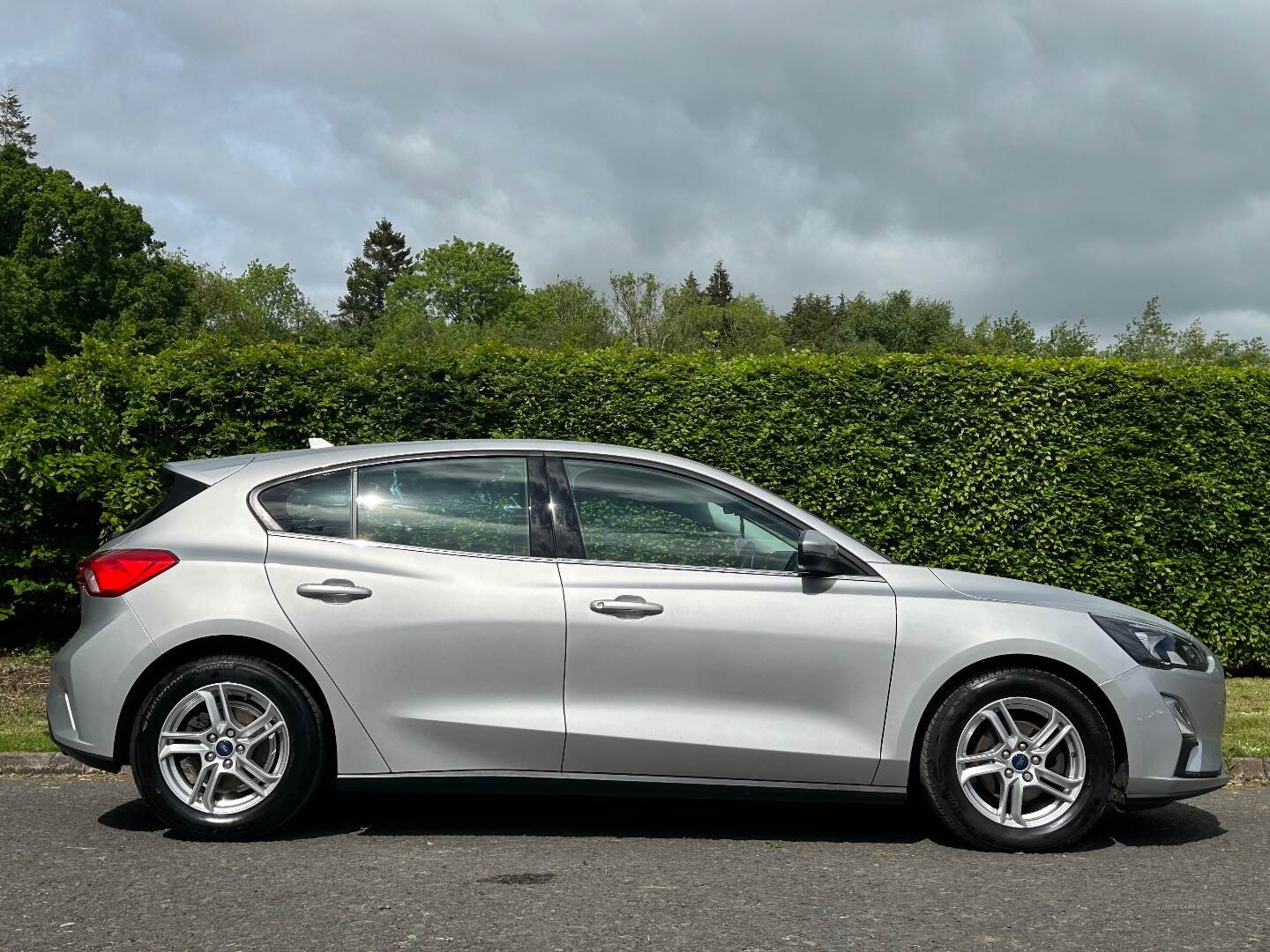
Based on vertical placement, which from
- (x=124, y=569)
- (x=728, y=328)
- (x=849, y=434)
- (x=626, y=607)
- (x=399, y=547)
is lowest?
(x=626, y=607)

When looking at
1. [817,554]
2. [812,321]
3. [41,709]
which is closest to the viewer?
[817,554]

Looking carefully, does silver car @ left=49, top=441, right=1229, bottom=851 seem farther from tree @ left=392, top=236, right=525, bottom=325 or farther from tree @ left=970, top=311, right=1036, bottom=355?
tree @ left=392, top=236, right=525, bottom=325

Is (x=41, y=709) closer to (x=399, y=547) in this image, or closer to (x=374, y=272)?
(x=399, y=547)

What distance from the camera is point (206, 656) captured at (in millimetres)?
5418

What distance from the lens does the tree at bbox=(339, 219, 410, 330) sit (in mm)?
105438

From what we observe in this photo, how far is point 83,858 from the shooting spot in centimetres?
512

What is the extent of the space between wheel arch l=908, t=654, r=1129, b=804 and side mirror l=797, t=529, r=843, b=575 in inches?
27.1

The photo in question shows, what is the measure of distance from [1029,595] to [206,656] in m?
3.55

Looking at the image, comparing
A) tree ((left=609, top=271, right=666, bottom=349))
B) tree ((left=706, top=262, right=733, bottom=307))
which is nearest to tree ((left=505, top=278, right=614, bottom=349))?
tree ((left=609, top=271, right=666, bottom=349))

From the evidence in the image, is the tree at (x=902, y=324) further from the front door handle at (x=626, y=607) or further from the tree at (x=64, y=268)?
the front door handle at (x=626, y=607)

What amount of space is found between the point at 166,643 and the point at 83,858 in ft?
2.92

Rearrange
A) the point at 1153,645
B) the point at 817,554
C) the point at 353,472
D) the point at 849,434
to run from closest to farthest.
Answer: the point at 817,554, the point at 1153,645, the point at 353,472, the point at 849,434

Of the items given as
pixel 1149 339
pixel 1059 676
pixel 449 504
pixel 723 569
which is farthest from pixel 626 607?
pixel 1149 339

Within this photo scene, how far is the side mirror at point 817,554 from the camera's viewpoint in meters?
5.42
